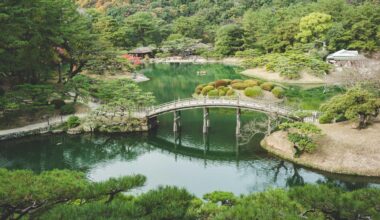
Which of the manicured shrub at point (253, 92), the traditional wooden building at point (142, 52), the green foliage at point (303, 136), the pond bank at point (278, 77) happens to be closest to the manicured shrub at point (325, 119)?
the green foliage at point (303, 136)

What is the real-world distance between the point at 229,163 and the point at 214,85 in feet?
62.5

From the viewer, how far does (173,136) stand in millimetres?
32281

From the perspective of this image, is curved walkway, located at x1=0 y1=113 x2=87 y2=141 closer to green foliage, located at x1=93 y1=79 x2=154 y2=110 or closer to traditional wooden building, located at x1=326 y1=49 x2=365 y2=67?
green foliage, located at x1=93 y1=79 x2=154 y2=110

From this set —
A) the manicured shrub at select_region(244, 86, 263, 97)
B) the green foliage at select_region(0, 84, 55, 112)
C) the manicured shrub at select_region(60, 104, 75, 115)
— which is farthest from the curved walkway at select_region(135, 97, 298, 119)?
the manicured shrub at select_region(244, 86, 263, 97)

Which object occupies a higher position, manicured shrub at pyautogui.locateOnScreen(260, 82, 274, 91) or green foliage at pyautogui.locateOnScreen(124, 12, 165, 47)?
green foliage at pyautogui.locateOnScreen(124, 12, 165, 47)

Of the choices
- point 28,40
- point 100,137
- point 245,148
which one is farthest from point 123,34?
point 245,148

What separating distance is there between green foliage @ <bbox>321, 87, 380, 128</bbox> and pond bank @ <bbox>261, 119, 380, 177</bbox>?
2.15ft

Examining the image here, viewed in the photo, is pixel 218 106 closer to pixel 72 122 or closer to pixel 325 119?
pixel 325 119

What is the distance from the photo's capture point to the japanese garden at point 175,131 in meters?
8.56

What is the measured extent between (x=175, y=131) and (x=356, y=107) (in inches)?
556

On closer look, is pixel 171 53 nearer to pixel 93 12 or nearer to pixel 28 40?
pixel 93 12

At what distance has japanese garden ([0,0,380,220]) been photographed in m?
8.56

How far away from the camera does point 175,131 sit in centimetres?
3306

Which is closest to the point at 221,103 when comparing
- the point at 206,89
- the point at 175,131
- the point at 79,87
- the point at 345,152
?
the point at 175,131
